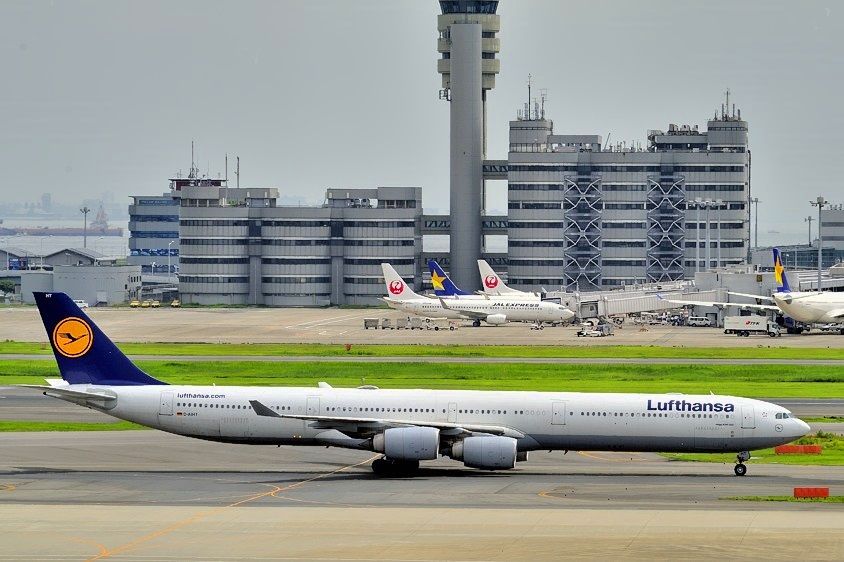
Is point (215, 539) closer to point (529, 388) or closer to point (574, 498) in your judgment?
point (574, 498)

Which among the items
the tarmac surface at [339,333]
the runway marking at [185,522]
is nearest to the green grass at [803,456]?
the runway marking at [185,522]

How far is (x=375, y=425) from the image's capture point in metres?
59.8

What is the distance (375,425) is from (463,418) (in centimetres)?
399

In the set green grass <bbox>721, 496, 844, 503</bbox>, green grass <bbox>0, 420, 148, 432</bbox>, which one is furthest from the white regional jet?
green grass <bbox>721, 496, 844, 503</bbox>

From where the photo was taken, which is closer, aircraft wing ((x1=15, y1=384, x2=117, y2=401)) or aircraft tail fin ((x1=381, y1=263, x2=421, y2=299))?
aircraft wing ((x1=15, y1=384, x2=117, y2=401))

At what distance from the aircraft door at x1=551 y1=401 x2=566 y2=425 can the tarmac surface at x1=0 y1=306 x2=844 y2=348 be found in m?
74.7

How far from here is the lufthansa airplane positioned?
6031cm

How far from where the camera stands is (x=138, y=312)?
196 meters

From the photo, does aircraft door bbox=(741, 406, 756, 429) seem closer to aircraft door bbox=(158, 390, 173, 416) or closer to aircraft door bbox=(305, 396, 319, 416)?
aircraft door bbox=(305, 396, 319, 416)

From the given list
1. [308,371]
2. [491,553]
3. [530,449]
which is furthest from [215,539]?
[308,371]

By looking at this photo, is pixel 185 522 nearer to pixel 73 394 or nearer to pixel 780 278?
pixel 73 394

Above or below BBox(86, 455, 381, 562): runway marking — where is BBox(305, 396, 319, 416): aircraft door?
above

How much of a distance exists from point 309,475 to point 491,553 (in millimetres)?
18034

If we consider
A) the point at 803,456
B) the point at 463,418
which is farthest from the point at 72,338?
the point at 803,456
